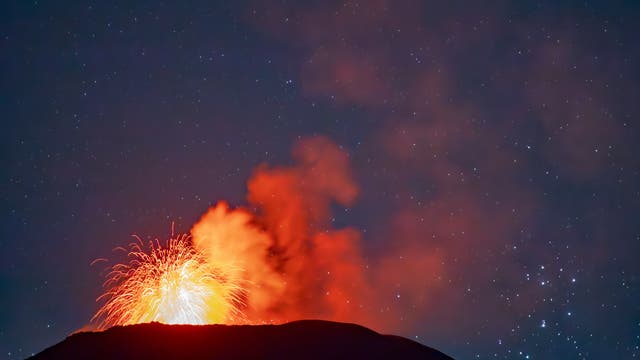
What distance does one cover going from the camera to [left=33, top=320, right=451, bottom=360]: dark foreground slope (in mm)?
34750

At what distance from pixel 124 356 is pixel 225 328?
5.07m

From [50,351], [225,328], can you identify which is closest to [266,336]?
[225,328]

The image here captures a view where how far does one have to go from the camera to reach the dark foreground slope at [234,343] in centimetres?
3475

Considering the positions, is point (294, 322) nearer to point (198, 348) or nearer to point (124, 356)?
point (198, 348)

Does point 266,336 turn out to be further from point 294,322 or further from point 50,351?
point 50,351

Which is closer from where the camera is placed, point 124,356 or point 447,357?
point 124,356

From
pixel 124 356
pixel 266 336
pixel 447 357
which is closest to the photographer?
pixel 124 356

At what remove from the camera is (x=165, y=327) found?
37.1m

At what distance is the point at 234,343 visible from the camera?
118 feet

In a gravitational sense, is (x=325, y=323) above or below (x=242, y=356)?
above

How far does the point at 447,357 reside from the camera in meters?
39.3

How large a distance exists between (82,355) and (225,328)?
641cm

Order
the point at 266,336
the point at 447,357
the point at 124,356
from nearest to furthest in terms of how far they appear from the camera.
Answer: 1. the point at 124,356
2. the point at 266,336
3. the point at 447,357

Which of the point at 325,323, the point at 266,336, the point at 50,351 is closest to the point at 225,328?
the point at 266,336
